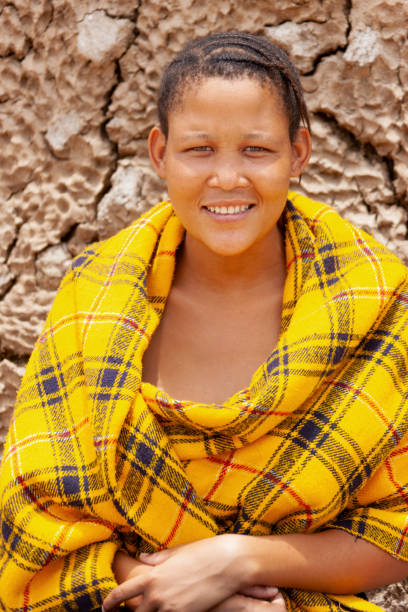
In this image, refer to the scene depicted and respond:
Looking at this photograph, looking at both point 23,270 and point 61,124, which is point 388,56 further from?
point 23,270

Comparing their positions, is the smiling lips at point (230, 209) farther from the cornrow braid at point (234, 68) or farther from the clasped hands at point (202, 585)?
the clasped hands at point (202, 585)

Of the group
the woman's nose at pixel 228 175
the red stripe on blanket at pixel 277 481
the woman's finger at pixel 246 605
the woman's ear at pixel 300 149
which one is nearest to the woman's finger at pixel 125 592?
the woman's finger at pixel 246 605

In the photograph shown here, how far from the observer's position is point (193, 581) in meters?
1.30

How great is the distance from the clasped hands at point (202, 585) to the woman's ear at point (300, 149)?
2.40ft

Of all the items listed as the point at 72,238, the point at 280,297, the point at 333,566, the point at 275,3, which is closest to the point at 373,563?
the point at 333,566

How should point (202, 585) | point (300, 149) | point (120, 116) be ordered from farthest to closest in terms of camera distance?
point (120, 116) < point (300, 149) < point (202, 585)

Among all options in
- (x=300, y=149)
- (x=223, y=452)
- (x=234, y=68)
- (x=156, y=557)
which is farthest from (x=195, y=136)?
(x=156, y=557)

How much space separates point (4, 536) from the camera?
1.44 meters

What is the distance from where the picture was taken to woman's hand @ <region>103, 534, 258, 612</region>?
129 cm

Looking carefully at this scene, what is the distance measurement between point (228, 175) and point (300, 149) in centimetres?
23

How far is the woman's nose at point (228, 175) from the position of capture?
1.33m

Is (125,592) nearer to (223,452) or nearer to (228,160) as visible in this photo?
(223,452)

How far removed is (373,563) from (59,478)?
61 centimetres

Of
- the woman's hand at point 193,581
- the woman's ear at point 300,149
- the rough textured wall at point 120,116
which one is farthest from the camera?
the rough textured wall at point 120,116
